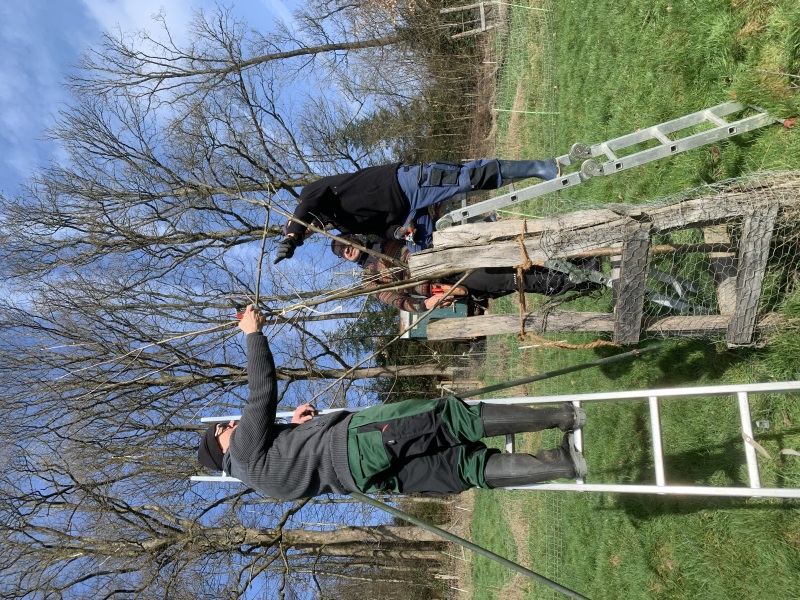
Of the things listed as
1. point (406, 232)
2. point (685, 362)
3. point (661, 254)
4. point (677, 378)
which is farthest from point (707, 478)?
point (406, 232)

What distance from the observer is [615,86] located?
7.22 m

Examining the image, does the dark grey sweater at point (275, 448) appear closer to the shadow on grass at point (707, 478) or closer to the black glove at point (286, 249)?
the black glove at point (286, 249)

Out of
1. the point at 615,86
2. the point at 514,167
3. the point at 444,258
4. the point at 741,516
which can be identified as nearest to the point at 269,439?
the point at 444,258

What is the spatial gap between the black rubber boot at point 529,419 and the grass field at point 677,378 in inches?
52.0

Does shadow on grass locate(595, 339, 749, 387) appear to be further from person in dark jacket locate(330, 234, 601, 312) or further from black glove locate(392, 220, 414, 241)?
black glove locate(392, 220, 414, 241)

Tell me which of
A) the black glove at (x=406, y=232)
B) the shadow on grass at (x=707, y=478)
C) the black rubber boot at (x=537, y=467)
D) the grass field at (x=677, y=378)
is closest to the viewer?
the black rubber boot at (x=537, y=467)

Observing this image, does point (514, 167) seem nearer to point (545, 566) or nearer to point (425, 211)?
point (425, 211)

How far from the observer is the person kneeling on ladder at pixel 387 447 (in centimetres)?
413

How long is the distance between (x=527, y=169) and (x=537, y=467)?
2562 millimetres

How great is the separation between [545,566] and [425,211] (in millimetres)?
5075

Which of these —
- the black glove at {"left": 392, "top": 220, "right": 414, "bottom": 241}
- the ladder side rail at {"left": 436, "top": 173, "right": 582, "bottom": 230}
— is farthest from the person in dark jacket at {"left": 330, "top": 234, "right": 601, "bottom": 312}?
the ladder side rail at {"left": 436, "top": 173, "right": 582, "bottom": 230}

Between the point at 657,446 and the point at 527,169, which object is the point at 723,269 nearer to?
the point at 657,446

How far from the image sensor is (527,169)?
521 centimetres

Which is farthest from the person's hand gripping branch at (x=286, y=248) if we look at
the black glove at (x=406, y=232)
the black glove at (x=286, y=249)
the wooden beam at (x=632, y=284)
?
the wooden beam at (x=632, y=284)
